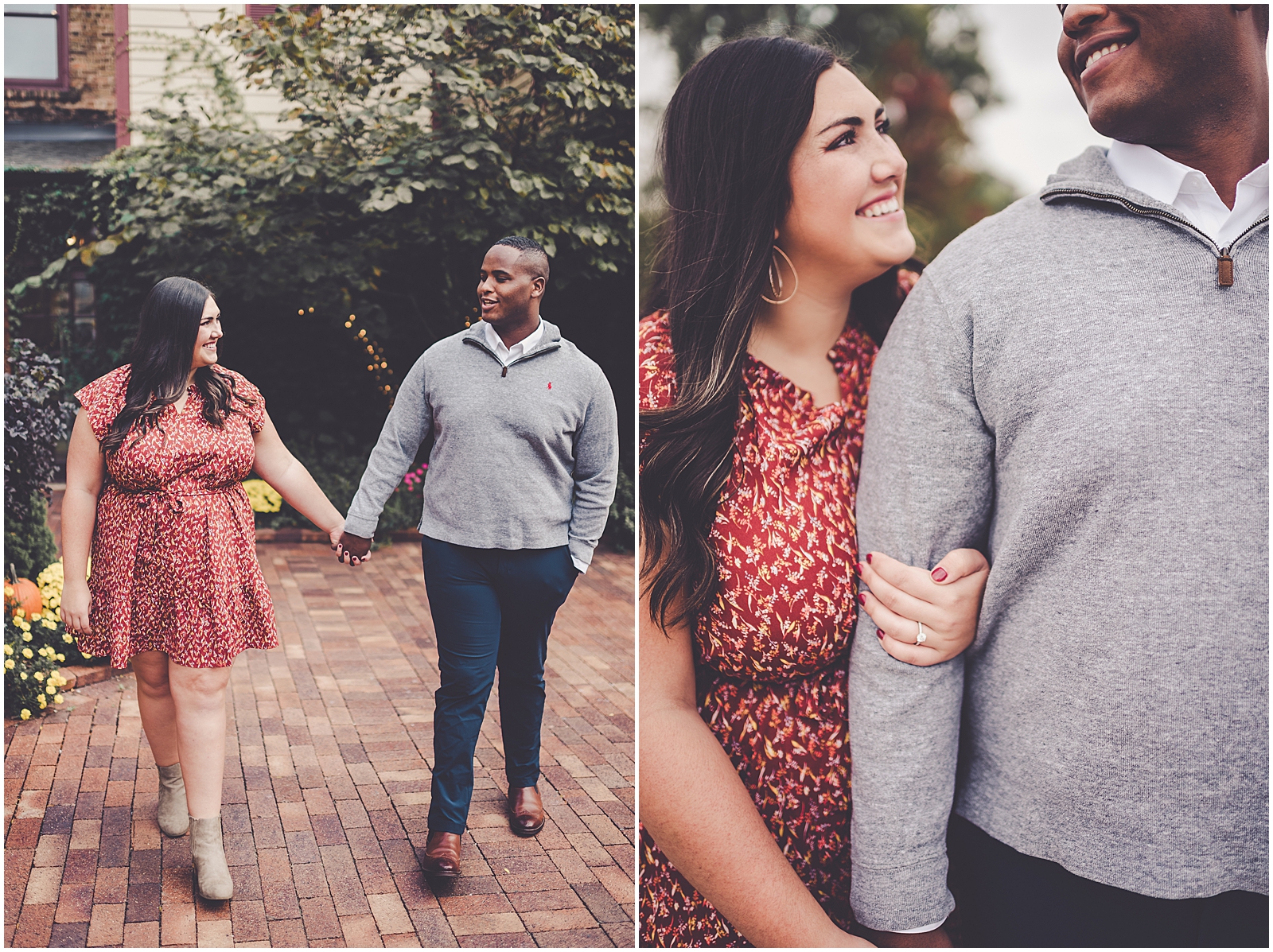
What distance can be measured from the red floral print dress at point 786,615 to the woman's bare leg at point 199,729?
3.93ft

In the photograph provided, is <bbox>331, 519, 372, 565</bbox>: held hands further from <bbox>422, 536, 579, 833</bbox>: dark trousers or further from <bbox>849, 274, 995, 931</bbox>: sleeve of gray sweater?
<bbox>849, 274, 995, 931</bbox>: sleeve of gray sweater

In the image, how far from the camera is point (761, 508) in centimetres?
171

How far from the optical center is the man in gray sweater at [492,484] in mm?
2340

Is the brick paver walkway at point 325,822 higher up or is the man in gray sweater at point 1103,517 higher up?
the man in gray sweater at point 1103,517

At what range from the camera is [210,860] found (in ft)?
7.70

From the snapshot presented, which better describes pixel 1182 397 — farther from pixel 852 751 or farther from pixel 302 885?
pixel 302 885

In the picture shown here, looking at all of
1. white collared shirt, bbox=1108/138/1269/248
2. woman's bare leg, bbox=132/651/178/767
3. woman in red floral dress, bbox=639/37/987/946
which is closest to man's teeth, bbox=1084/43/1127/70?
white collared shirt, bbox=1108/138/1269/248

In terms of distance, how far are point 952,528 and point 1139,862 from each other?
1.93 feet

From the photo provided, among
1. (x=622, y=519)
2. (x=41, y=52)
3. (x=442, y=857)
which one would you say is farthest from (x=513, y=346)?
(x=41, y=52)

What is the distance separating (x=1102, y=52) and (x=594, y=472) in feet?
4.74

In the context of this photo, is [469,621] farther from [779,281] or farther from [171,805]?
[779,281]

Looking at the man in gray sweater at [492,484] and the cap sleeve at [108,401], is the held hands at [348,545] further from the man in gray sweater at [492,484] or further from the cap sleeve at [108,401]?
the cap sleeve at [108,401]

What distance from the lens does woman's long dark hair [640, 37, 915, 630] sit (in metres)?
1.69

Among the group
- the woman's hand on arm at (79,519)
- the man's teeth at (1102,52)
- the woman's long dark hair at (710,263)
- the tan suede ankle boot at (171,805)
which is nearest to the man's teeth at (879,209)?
the woman's long dark hair at (710,263)
